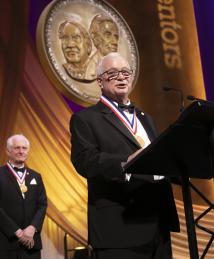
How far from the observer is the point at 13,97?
4344 mm

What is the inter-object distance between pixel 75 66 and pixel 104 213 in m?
3.43

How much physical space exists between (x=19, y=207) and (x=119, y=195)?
1921 millimetres

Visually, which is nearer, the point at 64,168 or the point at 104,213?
the point at 104,213

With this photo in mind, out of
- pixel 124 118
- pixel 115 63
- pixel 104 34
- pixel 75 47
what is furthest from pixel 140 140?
pixel 104 34

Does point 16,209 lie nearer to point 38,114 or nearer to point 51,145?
point 51,145

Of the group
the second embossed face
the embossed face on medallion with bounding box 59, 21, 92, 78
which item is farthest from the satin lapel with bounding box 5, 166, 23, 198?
the second embossed face

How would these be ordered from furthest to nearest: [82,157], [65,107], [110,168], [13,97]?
[65,107]
[13,97]
[82,157]
[110,168]

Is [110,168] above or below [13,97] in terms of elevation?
below

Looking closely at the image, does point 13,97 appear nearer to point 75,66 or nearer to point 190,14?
point 75,66

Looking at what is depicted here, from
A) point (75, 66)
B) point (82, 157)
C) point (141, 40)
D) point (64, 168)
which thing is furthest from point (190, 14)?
point (82, 157)

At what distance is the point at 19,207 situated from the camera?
140 inches

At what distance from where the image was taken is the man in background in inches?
135

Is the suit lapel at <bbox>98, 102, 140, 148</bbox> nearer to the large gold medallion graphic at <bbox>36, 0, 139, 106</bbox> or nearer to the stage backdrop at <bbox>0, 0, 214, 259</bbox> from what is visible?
the stage backdrop at <bbox>0, 0, 214, 259</bbox>

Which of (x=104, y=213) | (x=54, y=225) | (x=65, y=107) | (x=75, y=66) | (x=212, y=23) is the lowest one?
(x=54, y=225)
